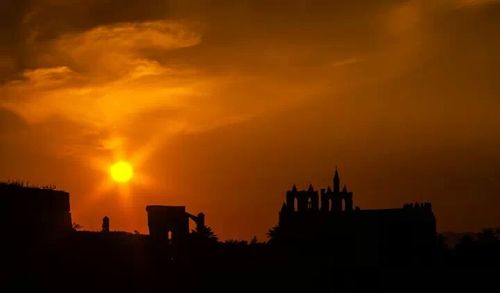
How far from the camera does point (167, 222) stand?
1565 inches

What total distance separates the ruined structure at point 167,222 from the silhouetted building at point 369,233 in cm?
1179

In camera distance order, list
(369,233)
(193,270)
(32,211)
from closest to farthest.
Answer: (193,270) → (32,211) → (369,233)

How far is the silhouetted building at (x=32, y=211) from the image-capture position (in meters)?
39.2

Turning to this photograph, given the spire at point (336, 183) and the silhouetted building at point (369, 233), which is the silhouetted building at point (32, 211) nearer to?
the silhouetted building at point (369, 233)

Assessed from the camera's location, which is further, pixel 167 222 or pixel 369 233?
pixel 369 233

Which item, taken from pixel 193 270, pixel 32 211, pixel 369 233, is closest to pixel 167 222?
pixel 193 270

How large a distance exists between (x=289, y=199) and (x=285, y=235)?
13112mm

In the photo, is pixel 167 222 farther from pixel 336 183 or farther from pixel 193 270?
pixel 336 183

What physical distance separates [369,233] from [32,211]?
27845 millimetres

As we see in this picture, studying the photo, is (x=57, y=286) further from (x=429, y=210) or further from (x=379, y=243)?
(x=429, y=210)

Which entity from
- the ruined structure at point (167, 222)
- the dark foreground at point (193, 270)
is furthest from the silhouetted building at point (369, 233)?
the ruined structure at point (167, 222)

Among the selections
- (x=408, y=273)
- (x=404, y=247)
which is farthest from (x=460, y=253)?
(x=408, y=273)

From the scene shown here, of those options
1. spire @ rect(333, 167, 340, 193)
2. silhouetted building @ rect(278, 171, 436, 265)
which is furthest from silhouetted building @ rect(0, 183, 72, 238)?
spire @ rect(333, 167, 340, 193)

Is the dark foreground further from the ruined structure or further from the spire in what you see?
the spire
